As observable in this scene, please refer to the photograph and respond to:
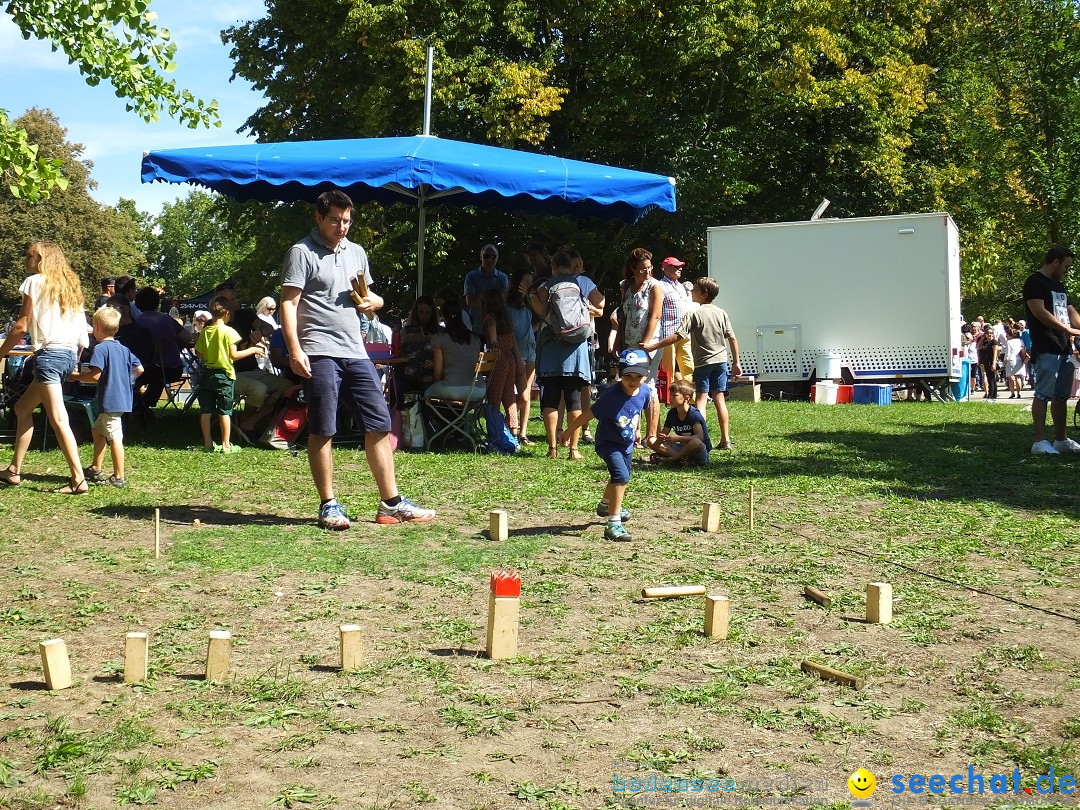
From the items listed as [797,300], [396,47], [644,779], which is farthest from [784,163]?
[644,779]

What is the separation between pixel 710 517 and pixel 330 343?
2572 mm

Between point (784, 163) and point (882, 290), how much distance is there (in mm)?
9444

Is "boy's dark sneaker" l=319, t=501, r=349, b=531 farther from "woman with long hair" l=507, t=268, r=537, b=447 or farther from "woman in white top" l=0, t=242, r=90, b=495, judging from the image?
"woman with long hair" l=507, t=268, r=537, b=447

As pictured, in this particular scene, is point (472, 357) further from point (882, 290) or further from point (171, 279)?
point (171, 279)

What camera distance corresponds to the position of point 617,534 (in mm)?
6906

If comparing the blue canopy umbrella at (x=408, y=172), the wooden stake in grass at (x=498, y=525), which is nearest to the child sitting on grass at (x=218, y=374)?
the blue canopy umbrella at (x=408, y=172)

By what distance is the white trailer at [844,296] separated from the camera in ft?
69.0

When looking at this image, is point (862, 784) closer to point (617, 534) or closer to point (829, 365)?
point (617, 534)

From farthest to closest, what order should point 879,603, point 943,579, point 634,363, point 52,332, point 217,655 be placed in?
1. point 52,332
2. point 634,363
3. point 943,579
4. point 879,603
5. point 217,655

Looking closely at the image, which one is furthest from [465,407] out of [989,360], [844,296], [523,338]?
[989,360]

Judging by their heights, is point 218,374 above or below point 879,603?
above

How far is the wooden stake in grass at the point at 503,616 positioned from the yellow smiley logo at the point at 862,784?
1.50 meters

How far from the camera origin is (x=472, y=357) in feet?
38.1

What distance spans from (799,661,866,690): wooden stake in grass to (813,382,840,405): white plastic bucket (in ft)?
55.3
